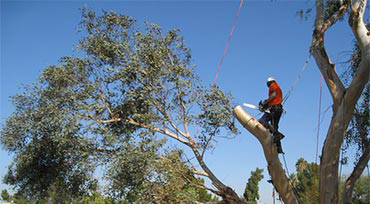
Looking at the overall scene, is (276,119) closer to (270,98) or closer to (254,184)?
(270,98)

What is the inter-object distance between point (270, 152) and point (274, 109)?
865mm

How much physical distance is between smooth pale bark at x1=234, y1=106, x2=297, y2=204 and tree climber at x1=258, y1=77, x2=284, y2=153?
0.33 metres

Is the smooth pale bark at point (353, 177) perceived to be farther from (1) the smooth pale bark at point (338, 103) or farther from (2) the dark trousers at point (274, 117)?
(2) the dark trousers at point (274, 117)

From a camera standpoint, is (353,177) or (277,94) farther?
(353,177)

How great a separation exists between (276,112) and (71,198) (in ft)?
25.1

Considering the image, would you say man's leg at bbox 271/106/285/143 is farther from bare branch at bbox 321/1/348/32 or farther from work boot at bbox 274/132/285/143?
bare branch at bbox 321/1/348/32

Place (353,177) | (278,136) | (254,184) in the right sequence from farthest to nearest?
(254,184)
(353,177)
(278,136)

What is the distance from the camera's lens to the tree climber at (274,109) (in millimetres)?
6903

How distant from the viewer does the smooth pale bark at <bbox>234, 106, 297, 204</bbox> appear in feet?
20.8

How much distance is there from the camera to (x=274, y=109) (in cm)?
702

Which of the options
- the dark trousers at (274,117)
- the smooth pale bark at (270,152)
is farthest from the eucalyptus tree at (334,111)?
the dark trousers at (274,117)

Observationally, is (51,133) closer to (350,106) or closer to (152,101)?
(152,101)

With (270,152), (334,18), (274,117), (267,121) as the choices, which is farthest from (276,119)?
(334,18)

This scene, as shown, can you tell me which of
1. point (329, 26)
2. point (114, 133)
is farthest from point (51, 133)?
point (329, 26)
